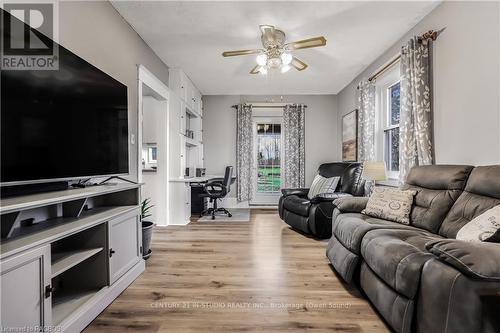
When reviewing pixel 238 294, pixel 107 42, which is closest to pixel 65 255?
pixel 238 294

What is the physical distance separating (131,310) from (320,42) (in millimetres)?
2893

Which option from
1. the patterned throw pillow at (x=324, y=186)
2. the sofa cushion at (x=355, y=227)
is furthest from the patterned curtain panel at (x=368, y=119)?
the sofa cushion at (x=355, y=227)

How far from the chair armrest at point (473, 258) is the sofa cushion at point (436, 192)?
Result: 0.95 metres

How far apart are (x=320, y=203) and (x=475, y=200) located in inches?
71.3

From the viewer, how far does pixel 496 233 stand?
4.55ft

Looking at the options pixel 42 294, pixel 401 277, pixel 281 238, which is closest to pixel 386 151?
pixel 281 238

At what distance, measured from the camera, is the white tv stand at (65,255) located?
1.12 metres

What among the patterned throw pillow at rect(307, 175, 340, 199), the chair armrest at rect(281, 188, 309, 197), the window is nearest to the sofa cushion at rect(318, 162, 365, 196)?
the patterned throw pillow at rect(307, 175, 340, 199)

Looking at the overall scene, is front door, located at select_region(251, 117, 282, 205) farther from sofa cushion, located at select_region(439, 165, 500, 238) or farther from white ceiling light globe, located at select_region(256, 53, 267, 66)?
sofa cushion, located at select_region(439, 165, 500, 238)

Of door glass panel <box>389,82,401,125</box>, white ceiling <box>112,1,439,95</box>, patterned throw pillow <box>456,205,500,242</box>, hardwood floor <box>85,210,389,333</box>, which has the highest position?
white ceiling <box>112,1,439,95</box>

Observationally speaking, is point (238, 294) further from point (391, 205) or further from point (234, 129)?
point (234, 129)

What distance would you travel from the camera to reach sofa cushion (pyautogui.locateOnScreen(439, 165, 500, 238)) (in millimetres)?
1663

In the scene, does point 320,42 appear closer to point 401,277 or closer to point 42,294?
point 401,277

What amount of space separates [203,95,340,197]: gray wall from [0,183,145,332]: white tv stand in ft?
11.9
